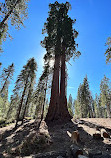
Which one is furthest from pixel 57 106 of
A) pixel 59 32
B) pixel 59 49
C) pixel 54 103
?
pixel 59 32

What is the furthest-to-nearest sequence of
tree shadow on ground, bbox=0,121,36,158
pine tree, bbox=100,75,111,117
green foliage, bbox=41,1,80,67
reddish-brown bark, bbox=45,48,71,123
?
pine tree, bbox=100,75,111,117
green foliage, bbox=41,1,80,67
reddish-brown bark, bbox=45,48,71,123
tree shadow on ground, bbox=0,121,36,158

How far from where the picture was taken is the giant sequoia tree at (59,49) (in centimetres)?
988

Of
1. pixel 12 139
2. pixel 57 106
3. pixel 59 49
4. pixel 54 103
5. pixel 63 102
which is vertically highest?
pixel 59 49

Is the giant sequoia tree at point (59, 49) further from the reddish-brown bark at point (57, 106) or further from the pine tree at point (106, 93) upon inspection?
the pine tree at point (106, 93)

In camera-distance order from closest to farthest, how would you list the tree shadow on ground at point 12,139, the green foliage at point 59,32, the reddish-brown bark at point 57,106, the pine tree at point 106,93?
the tree shadow on ground at point 12,139
the reddish-brown bark at point 57,106
the green foliage at point 59,32
the pine tree at point 106,93

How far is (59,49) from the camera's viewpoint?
11.3 m

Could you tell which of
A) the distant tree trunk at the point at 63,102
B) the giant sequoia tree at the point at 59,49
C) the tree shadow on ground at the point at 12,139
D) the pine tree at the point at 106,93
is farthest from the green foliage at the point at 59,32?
the pine tree at the point at 106,93

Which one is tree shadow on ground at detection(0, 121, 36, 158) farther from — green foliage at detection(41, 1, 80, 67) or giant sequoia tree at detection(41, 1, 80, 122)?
green foliage at detection(41, 1, 80, 67)

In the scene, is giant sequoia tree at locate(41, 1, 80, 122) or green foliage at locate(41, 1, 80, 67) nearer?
giant sequoia tree at locate(41, 1, 80, 122)

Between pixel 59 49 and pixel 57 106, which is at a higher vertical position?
pixel 59 49

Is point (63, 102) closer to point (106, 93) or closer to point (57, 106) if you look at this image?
point (57, 106)

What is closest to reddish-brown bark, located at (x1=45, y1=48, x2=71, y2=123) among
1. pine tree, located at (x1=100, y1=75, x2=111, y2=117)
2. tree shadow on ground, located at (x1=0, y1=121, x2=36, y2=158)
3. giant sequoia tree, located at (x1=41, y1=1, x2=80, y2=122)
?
giant sequoia tree, located at (x1=41, y1=1, x2=80, y2=122)

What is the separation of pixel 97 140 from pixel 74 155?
99.4 inches

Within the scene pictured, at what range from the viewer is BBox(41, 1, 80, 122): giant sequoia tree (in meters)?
9.88
